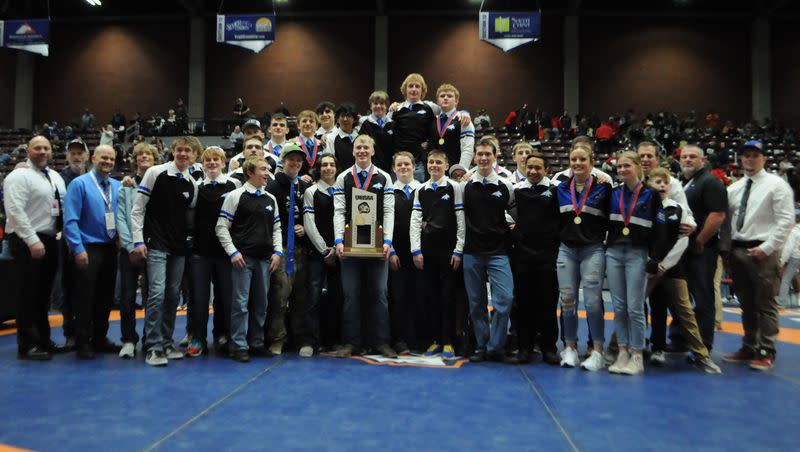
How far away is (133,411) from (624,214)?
3910 millimetres

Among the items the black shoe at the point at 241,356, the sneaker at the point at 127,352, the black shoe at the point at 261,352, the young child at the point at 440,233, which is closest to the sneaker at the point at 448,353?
the young child at the point at 440,233

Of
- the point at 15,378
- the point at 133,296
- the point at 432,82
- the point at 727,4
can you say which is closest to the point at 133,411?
the point at 15,378

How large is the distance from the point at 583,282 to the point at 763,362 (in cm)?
177

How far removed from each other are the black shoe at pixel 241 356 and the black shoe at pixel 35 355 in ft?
5.29

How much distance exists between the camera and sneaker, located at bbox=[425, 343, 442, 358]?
Answer: 515 cm

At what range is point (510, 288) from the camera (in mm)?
4902

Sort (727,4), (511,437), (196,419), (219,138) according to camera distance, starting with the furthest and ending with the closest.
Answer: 1. (727,4)
2. (219,138)
3. (196,419)
4. (511,437)

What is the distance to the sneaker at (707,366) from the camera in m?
4.62

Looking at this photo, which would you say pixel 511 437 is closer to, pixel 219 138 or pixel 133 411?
pixel 133 411

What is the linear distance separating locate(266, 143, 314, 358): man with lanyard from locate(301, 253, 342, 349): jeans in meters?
0.11

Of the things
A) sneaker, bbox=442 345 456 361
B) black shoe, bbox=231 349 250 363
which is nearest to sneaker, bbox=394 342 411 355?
sneaker, bbox=442 345 456 361

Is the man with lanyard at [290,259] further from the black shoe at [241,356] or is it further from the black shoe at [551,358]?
the black shoe at [551,358]

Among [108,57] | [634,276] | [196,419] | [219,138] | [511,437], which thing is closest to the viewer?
[511,437]

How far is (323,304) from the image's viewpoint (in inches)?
217
